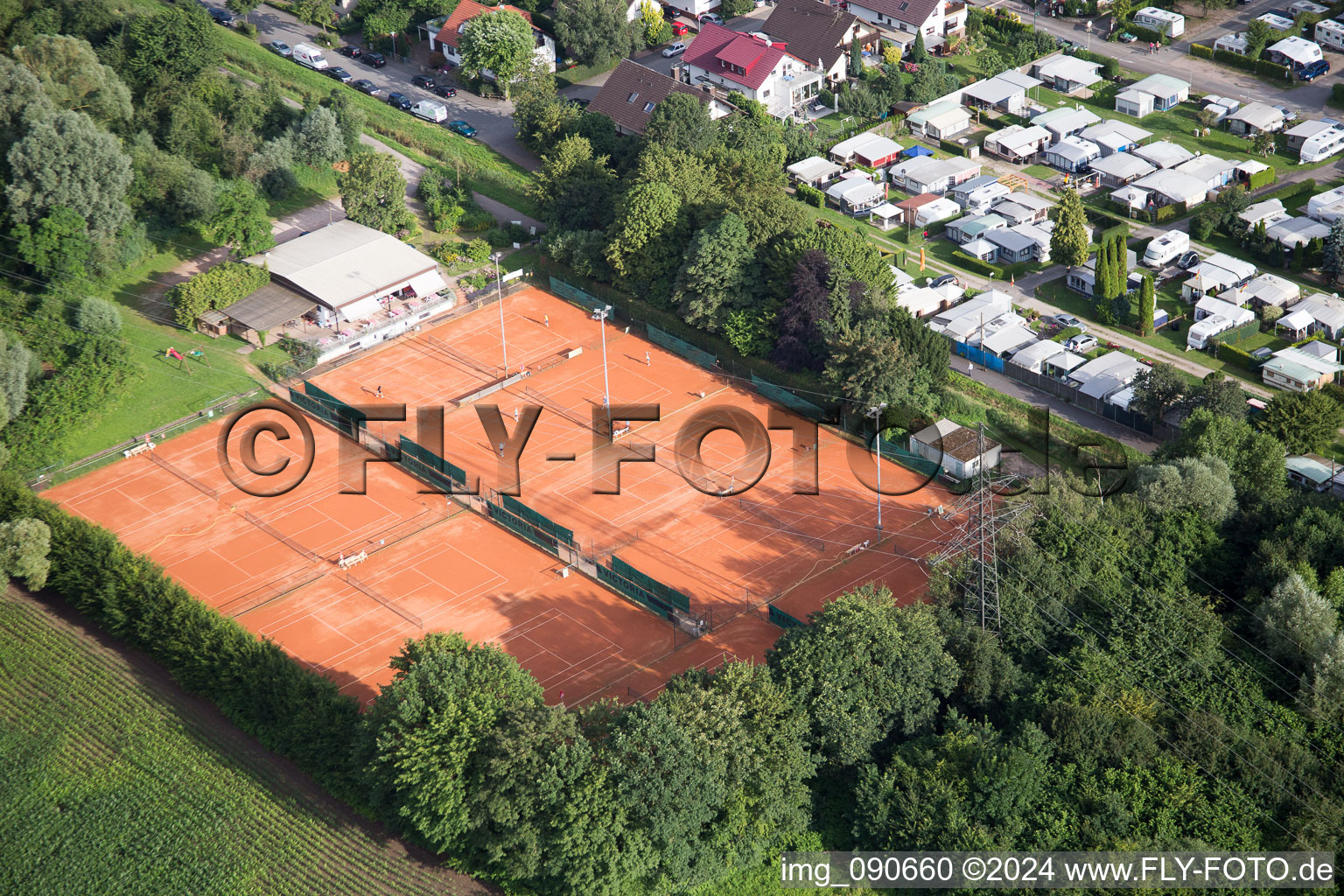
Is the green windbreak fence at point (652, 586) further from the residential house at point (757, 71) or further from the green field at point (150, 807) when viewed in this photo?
the residential house at point (757, 71)

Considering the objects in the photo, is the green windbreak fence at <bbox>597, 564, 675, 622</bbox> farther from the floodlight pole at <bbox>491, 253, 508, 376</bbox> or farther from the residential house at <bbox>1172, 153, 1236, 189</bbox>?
the residential house at <bbox>1172, 153, 1236, 189</bbox>

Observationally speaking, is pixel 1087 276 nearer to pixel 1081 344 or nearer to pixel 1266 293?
pixel 1081 344

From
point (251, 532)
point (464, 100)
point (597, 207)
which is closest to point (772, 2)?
point (464, 100)

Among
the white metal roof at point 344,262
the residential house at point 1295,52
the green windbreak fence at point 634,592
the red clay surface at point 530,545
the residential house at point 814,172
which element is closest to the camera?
the red clay surface at point 530,545

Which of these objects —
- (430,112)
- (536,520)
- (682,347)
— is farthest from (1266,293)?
(430,112)

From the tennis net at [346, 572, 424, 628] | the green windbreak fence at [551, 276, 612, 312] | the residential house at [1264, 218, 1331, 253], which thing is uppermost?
the green windbreak fence at [551, 276, 612, 312]

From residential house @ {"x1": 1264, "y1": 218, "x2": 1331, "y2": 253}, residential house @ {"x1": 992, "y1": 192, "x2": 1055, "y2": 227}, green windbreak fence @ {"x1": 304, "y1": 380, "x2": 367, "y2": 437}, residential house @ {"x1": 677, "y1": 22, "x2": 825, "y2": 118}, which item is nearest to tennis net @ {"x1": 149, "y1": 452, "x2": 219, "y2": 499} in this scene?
green windbreak fence @ {"x1": 304, "y1": 380, "x2": 367, "y2": 437}

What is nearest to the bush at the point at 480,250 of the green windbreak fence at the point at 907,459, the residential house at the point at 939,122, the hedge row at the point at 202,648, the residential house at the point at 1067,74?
the green windbreak fence at the point at 907,459
